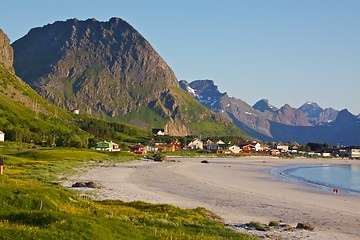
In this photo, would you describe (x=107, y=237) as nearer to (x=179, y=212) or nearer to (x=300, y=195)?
(x=179, y=212)

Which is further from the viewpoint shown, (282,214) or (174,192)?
(174,192)

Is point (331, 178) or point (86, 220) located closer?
point (86, 220)

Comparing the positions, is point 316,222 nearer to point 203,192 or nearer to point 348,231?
point 348,231

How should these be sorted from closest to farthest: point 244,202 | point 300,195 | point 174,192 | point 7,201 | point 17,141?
1. point 7,201
2. point 244,202
3. point 174,192
4. point 300,195
5. point 17,141

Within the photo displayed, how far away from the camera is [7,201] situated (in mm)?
30359

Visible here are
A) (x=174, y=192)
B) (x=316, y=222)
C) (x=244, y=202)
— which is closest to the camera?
(x=316, y=222)

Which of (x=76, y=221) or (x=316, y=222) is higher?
(x=76, y=221)

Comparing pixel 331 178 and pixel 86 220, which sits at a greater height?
pixel 86 220

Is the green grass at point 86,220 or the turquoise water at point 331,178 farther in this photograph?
the turquoise water at point 331,178

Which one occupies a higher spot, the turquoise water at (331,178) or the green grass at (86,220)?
the green grass at (86,220)

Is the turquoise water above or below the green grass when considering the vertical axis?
below

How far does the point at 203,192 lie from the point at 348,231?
1194 inches

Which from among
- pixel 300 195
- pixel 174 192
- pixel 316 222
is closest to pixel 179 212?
pixel 316 222

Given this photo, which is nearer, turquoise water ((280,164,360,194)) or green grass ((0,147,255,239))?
green grass ((0,147,255,239))
